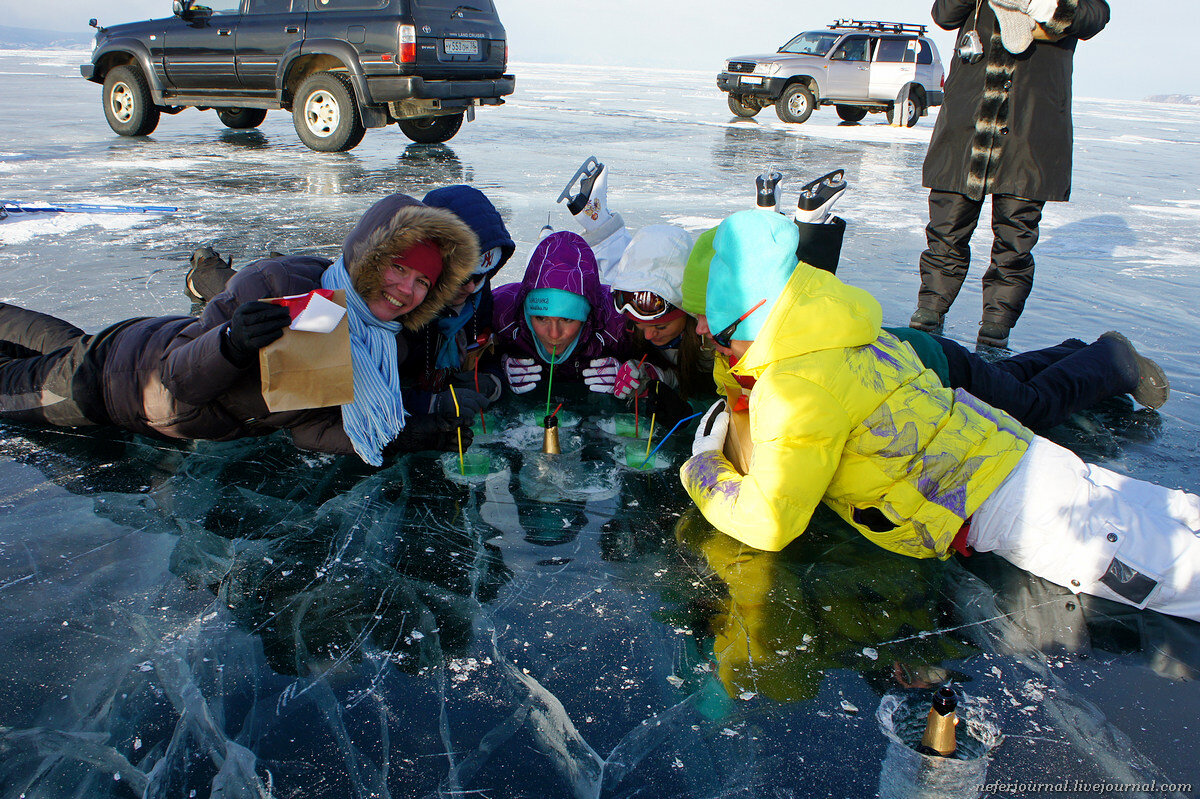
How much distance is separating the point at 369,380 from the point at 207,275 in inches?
65.3

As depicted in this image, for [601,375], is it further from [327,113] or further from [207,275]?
[327,113]

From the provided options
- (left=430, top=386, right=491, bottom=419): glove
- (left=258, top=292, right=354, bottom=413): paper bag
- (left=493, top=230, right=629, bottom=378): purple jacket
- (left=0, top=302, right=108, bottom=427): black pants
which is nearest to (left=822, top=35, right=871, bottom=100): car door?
(left=493, top=230, right=629, bottom=378): purple jacket

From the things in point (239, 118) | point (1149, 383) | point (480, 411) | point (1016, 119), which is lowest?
point (480, 411)

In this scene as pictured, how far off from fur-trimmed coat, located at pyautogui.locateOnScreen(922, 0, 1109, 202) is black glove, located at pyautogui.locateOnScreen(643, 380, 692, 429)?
2.03 m

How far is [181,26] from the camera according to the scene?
8.87m

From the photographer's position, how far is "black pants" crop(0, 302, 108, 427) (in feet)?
8.56

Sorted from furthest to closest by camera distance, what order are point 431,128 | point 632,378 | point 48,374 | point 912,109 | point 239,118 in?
point 912,109 → point 239,118 → point 431,128 → point 632,378 → point 48,374

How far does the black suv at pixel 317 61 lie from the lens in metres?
8.12

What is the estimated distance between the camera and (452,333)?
3080 mm

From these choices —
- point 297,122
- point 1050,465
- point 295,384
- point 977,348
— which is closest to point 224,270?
point 295,384

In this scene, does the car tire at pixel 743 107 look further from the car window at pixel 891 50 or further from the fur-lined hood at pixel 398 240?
the fur-lined hood at pixel 398 240

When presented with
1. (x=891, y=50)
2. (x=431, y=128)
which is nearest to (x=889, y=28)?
(x=891, y=50)

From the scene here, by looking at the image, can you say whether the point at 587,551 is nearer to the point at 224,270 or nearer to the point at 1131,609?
the point at 1131,609

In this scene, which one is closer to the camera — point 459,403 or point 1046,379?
point 459,403
